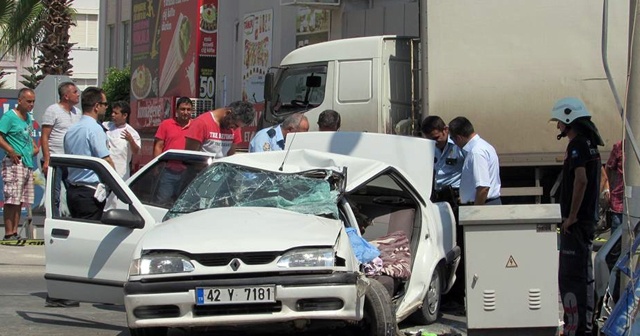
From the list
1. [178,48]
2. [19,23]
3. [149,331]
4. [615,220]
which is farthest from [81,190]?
[178,48]

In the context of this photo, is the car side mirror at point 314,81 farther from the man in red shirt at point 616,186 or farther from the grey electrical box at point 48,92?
the man in red shirt at point 616,186

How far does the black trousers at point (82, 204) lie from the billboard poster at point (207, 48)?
20.3m

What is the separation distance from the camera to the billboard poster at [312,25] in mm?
21911

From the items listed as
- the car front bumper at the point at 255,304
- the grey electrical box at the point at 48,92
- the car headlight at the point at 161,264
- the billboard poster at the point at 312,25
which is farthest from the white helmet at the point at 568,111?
the billboard poster at the point at 312,25

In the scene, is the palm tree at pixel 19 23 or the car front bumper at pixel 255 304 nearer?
the car front bumper at pixel 255 304

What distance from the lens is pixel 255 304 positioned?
6.58m

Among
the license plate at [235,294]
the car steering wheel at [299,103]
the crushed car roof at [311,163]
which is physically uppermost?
the car steering wheel at [299,103]

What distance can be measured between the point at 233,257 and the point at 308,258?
0.48m

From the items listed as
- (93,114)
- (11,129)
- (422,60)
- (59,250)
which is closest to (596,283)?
(59,250)

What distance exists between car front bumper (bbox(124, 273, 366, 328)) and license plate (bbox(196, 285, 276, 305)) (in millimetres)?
26

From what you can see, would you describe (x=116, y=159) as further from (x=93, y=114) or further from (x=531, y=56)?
(x=531, y=56)

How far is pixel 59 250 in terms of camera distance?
826 centimetres

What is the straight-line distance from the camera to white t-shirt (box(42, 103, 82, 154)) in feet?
37.9

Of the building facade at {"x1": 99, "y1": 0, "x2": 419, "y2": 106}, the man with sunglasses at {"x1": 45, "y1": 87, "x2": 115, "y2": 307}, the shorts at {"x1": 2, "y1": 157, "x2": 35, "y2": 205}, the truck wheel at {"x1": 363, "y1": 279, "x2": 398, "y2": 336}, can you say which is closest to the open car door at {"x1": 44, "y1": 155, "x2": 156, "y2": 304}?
the man with sunglasses at {"x1": 45, "y1": 87, "x2": 115, "y2": 307}
